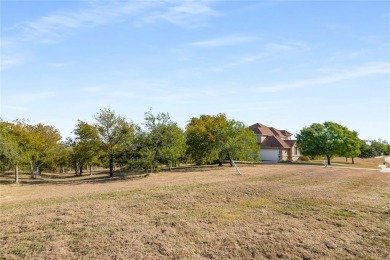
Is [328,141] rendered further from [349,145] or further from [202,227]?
[202,227]

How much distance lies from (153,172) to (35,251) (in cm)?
3012

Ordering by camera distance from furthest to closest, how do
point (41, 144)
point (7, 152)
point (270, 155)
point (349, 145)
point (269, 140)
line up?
point (269, 140) < point (270, 155) < point (349, 145) < point (41, 144) < point (7, 152)

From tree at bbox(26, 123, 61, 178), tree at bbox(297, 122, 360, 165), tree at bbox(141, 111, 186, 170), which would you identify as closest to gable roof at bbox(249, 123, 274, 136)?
tree at bbox(297, 122, 360, 165)

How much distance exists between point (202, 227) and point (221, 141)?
30934 mm

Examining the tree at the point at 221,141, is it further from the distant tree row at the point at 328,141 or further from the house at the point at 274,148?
the house at the point at 274,148

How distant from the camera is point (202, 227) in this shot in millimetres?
13227

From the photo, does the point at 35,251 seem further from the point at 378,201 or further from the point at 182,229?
the point at 378,201

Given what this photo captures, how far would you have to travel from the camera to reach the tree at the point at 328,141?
55787 mm

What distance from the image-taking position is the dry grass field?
11.1m

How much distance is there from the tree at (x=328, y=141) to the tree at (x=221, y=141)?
1722 centimetres

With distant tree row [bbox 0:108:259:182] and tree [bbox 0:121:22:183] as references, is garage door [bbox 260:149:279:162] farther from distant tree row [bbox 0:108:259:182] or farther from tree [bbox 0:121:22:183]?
tree [bbox 0:121:22:183]

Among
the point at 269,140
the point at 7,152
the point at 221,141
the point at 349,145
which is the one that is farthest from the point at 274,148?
the point at 7,152

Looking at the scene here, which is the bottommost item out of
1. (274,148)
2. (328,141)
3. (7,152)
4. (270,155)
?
(270,155)

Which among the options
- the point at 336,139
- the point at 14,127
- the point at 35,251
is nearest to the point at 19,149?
the point at 14,127
